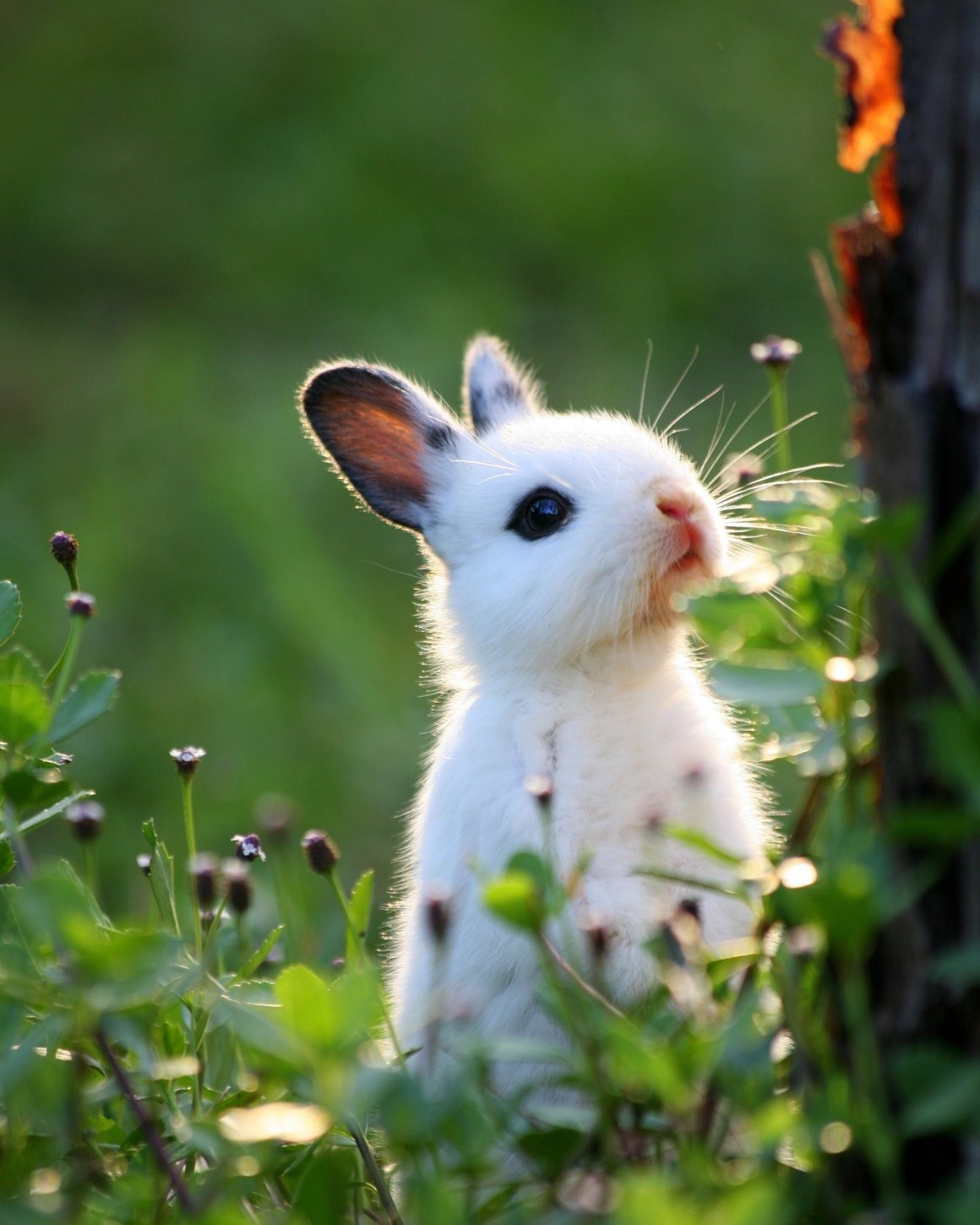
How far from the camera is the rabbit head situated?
271 centimetres

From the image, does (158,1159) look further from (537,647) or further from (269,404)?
(269,404)

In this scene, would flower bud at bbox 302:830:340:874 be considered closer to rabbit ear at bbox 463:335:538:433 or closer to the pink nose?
the pink nose

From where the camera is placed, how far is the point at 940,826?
1.09m

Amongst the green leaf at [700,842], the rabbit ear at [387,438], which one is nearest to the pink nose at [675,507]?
the rabbit ear at [387,438]

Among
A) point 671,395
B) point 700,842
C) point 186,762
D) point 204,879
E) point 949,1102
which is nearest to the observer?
point 949,1102

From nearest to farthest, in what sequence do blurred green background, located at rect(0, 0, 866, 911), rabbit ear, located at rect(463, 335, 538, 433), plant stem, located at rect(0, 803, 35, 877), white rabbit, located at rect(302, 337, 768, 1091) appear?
plant stem, located at rect(0, 803, 35, 877) → white rabbit, located at rect(302, 337, 768, 1091) → rabbit ear, located at rect(463, 335, 538, 433) → blurred green background, located at rect(0, 0, 866, 911)

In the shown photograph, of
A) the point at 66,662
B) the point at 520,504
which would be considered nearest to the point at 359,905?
the point at 66,662

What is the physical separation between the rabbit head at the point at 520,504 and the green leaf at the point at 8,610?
120cm

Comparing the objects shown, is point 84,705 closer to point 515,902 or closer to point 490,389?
point 515,902

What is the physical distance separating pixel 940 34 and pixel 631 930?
1.32 m

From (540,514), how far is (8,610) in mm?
1437

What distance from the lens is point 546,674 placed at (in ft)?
9.14

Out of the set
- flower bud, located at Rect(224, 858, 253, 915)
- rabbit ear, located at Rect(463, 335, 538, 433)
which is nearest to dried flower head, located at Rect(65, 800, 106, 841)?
flower bud, located at Rect(224, 858, 253, 915)

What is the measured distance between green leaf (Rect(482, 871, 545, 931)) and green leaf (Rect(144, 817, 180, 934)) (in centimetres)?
85
